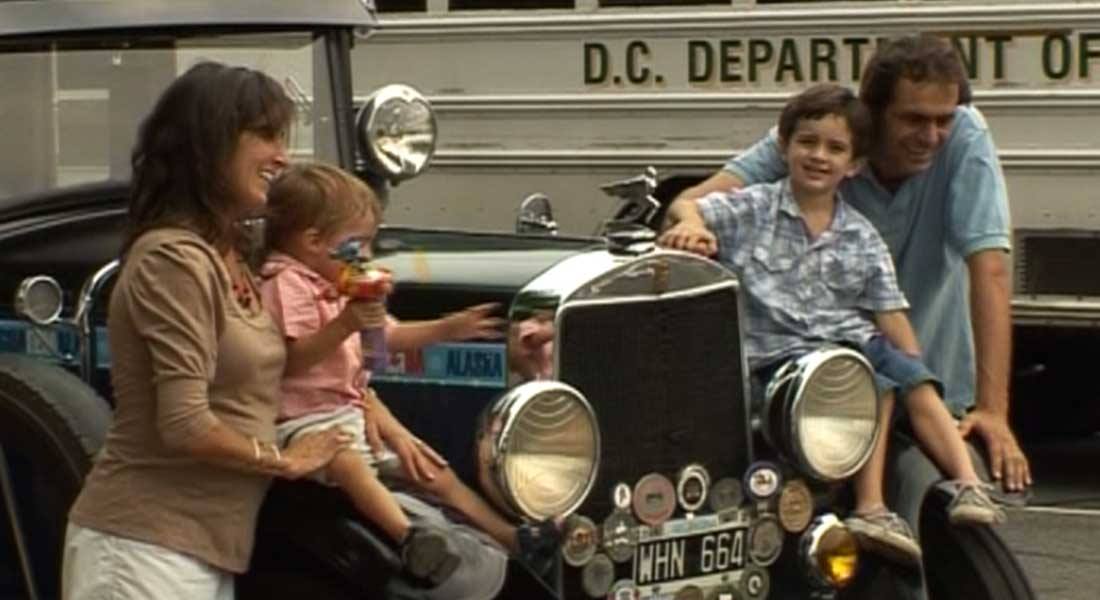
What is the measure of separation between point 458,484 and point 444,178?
753cm

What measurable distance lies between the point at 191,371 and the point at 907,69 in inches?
83.0

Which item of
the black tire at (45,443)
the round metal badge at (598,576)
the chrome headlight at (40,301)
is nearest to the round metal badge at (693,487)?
the round metal badge at (598,576)

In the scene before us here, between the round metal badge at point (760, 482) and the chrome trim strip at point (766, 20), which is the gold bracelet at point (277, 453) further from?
the chrome trim strip at point (766, 20)

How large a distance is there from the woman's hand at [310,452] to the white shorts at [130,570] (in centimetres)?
21

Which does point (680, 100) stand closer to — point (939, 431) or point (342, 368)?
point (939, 431)

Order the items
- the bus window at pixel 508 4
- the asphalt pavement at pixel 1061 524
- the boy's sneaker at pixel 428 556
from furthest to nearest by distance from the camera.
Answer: the bus window at pixel 508 4 → the asphalt pavement at pixel 1061 524 → the boy's sneaker at pixel 428 556

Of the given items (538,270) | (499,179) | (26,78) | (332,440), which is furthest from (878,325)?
(499,179)

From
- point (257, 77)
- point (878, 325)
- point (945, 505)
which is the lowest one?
point (945, 505)

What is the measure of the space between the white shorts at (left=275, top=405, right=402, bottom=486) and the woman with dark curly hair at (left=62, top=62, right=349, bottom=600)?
0.27 ft

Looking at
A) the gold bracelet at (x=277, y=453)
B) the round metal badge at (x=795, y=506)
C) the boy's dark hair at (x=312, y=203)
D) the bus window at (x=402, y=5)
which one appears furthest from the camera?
the bus window at (x=402, y=5)

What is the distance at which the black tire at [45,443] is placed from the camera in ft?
17.8

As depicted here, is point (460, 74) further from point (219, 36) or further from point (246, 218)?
point (246, 218)

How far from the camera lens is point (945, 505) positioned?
5.90 meters

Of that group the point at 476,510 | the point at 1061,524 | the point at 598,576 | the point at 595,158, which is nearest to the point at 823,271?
the point at 598,576
